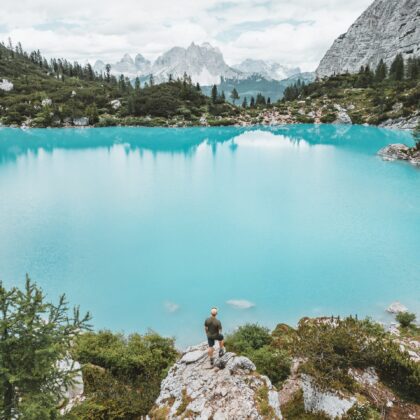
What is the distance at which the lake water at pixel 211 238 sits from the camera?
727 inches

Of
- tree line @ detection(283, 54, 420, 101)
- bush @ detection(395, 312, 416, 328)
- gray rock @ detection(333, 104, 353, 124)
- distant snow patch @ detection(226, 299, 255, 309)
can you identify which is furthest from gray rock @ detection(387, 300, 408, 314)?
tree line @ detection(283, 54, 420, 101)

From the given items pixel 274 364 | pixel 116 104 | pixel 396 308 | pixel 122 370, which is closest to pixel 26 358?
pixel 122 370

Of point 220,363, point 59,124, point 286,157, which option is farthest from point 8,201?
point 59,124

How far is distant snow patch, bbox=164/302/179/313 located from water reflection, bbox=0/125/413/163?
48410 mm

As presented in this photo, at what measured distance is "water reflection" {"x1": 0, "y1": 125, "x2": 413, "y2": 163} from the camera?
6912cm

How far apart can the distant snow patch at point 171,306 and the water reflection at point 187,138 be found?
48.4 meters

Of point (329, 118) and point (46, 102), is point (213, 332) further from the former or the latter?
point (46, 102)

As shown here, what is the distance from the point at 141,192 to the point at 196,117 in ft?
254

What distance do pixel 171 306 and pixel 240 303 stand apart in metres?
3.59

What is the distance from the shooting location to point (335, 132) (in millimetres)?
87250

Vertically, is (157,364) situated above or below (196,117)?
below

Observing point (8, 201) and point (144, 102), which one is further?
point (144, 102)

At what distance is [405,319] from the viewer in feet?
51.1

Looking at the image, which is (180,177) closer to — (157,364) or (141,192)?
(141,192)
